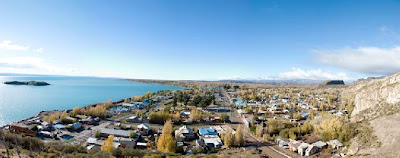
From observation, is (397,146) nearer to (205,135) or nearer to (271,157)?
(271,157)

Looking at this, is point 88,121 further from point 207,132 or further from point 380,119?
point 380,119

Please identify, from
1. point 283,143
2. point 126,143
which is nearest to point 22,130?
point 126,143

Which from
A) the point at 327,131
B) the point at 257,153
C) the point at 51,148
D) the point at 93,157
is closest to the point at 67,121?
the point at 51,148

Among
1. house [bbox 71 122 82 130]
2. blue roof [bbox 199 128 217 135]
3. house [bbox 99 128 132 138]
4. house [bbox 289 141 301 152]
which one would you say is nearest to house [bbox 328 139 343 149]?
house [bbox 289 141 301 152]

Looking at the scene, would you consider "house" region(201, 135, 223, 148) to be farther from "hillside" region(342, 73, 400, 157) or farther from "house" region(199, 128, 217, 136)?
"hillside" region(342, 73, 400, 157)

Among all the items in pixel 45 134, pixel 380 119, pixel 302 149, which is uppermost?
pixel 380 119

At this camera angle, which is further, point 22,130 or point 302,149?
point 22,130

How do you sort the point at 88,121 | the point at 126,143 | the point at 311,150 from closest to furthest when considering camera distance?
the point at 311,150
the point at 126,143
the point at 88,121
